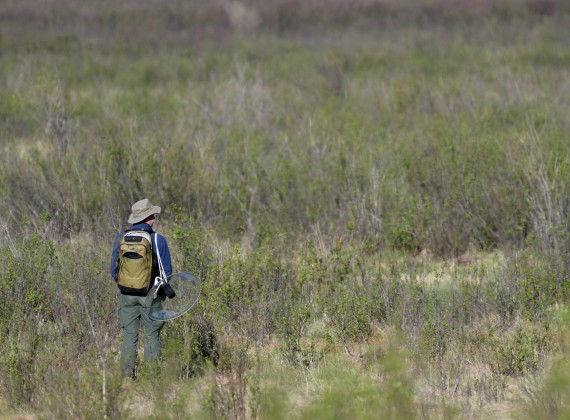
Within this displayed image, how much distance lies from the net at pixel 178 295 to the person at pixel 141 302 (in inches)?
1.6

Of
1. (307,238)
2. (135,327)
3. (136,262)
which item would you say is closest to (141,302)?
(135,327)

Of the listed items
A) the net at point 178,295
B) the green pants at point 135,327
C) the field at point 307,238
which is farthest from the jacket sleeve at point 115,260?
the field at point 307,238

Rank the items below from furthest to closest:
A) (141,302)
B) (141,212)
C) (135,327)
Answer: (135,327)
(141,302)
(141,212)

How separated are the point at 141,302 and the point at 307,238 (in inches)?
119

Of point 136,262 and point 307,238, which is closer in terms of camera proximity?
point 136,262

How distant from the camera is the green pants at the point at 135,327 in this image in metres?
6.65

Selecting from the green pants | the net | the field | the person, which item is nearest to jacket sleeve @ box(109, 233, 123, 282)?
the person

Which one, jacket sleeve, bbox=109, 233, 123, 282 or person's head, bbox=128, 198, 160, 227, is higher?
person's head, bbox=128, 198, 160, 227

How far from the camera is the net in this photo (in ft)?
21.5

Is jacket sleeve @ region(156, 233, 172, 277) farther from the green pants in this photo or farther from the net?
the green pants

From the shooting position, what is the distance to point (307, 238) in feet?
30.8

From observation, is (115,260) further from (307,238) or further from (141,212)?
(307,238)

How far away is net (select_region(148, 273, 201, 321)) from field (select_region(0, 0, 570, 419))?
0.31m

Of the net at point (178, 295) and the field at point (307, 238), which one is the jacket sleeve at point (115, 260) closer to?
the net at point (178, 295)
